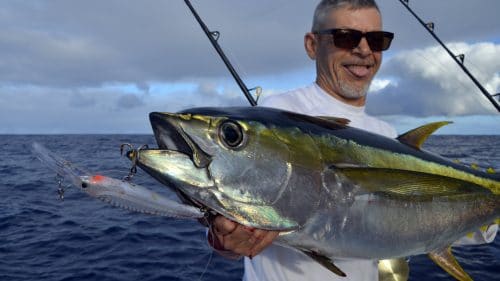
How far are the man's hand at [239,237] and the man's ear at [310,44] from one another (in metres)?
2.07

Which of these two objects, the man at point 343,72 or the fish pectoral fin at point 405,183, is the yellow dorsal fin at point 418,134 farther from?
the man at point 343,72

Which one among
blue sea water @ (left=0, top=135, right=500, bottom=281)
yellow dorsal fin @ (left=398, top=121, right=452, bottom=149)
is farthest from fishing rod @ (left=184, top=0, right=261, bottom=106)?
yellow dorsal fin @ (left=398, top=121, right=452, bottom=149)

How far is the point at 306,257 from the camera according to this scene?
283 cm

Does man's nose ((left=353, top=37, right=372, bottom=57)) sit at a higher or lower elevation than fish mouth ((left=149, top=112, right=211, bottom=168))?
higher

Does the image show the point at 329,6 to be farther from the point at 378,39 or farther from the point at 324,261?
the point at 324,261

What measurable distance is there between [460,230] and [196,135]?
196 cm

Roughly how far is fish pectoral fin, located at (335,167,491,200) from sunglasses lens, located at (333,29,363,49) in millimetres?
1345

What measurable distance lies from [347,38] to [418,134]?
3.47 ft

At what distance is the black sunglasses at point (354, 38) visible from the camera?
3.26 metres

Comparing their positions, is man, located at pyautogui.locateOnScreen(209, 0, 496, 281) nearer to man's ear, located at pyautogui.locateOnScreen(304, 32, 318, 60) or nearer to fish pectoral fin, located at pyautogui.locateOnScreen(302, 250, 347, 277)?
man's ear, located at pyautogui.locateOnScreen(304, 32, 318, 60)

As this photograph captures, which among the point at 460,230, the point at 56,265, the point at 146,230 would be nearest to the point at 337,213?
the point at 460,230

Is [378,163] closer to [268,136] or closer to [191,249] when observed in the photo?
[268,136]

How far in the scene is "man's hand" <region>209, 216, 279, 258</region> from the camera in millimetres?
2068

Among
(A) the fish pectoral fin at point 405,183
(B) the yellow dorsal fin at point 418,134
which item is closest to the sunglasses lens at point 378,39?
(B) the yellow dorsal fin at point 418,134
